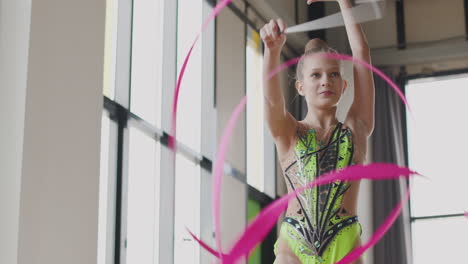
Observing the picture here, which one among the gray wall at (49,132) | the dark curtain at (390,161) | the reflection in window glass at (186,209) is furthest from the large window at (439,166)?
the gray wall at (49,132)

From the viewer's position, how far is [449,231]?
8203 mm

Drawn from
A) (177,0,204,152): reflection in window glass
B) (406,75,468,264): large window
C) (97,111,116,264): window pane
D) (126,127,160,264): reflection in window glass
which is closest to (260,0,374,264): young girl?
(97,111,116,264): window pane

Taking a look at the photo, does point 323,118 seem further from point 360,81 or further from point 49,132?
point 49,132

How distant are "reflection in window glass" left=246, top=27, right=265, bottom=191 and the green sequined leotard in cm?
429

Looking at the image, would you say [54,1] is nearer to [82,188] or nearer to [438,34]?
[82,188]

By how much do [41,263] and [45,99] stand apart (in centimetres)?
71

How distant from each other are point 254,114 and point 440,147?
6.84 feet

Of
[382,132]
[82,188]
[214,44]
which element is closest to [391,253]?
[382,132]

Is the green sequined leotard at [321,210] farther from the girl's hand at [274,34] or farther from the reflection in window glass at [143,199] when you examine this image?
the reflection in window glass at [143,199]

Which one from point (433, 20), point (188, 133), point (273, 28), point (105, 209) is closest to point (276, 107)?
point (273, 28)

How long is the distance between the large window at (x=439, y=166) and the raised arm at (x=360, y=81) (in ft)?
16.8

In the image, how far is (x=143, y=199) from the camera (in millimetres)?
5434

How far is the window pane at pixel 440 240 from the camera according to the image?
801 centimetres

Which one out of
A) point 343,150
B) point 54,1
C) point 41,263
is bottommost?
point 41,263
